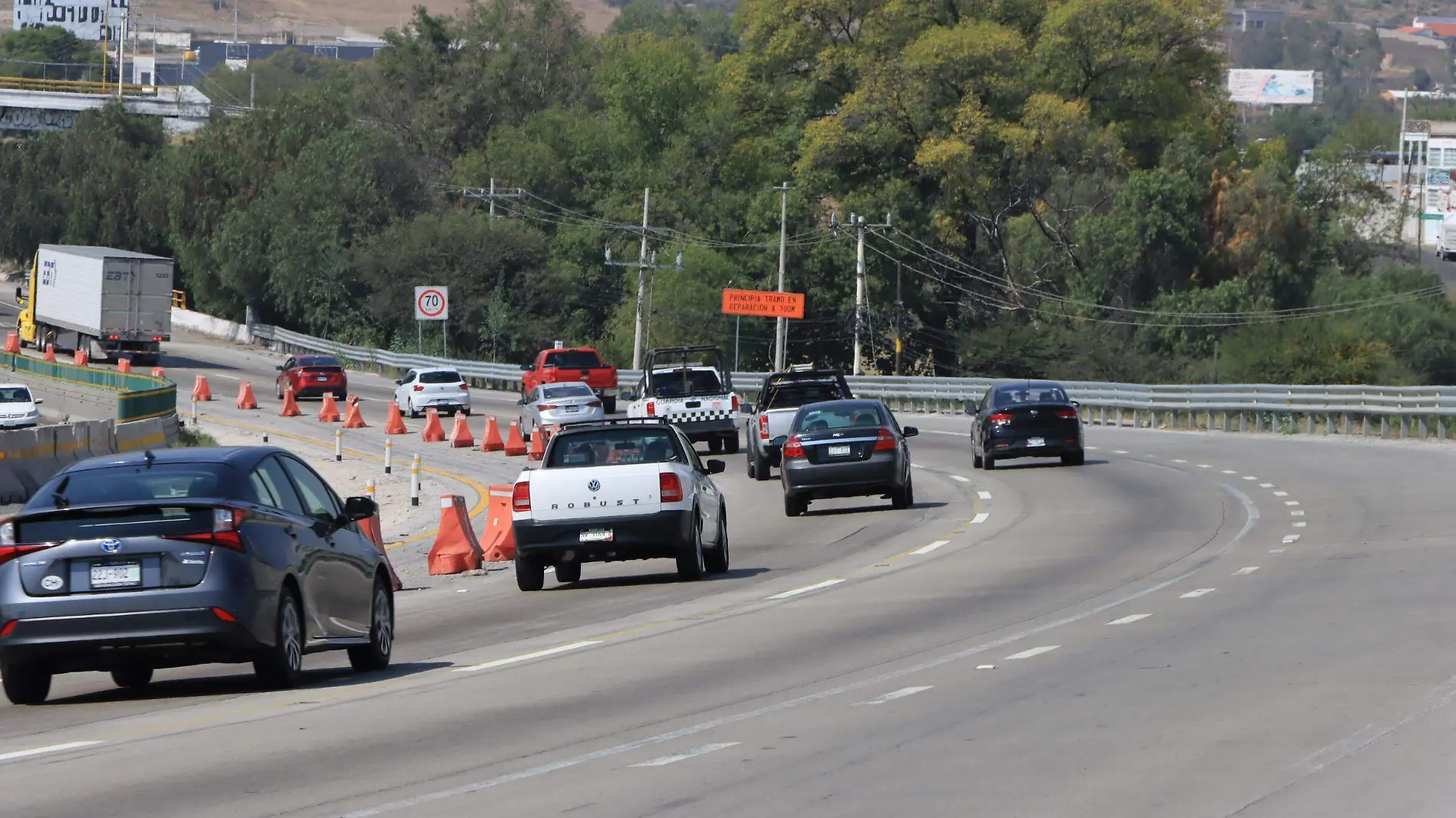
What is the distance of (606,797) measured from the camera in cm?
859

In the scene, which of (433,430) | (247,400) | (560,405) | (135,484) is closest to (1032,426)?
(560,405)

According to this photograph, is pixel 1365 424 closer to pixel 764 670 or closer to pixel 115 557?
pixel 764 670

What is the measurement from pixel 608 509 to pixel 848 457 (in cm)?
835

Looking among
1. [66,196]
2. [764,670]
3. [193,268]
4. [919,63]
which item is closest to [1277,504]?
[764,670]

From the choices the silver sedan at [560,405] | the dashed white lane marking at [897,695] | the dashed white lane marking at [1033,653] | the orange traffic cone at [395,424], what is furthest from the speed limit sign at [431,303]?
the dashed white lane marking at [897,695]

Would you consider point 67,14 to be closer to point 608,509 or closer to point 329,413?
point 329,413

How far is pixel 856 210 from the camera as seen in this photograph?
8531cm

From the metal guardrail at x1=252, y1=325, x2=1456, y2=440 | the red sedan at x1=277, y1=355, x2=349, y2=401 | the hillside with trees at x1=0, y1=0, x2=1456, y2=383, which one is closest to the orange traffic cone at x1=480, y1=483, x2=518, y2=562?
the metal guardrail at x1=252, y1=325, x2=1456, y2=440

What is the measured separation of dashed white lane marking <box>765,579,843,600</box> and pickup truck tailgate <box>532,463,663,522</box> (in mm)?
1606

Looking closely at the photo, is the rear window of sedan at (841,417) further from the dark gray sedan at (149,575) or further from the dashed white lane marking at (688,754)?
the dashed white lane marking at (688,754)

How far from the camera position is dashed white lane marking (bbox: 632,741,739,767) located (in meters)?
9.41

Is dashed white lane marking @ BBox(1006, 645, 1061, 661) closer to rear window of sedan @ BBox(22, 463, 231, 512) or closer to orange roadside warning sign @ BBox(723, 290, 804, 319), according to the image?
rear window of sedan @ BBox(22, 463, 231, 512)

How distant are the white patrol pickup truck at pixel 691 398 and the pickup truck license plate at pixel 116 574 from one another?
1078 inches

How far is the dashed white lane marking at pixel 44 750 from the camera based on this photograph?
1002cm
